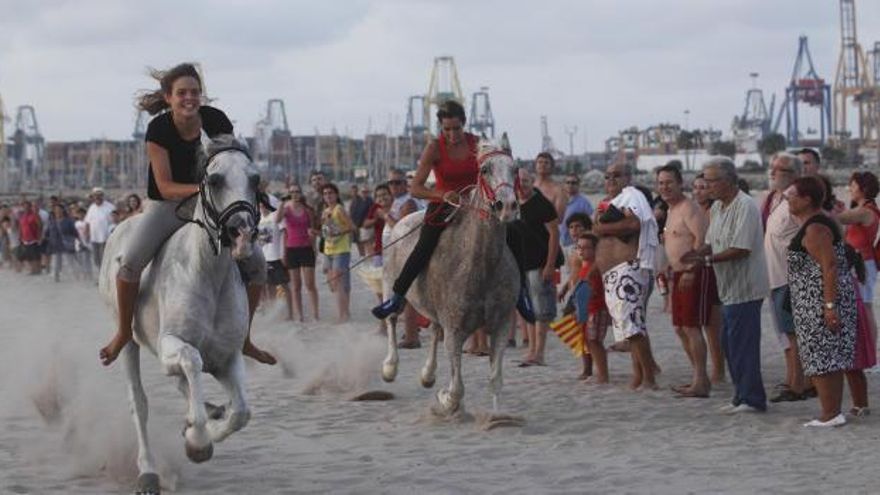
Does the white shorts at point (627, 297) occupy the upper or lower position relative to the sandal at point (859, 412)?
upper

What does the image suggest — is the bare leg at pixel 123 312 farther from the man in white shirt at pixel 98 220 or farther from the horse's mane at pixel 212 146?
the man in white shirt at pixel 98 220

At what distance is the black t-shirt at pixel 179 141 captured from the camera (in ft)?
26.1

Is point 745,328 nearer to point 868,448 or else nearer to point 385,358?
point 868,448

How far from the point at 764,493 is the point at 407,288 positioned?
4.02 m

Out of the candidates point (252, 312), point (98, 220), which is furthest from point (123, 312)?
point (98, 220)

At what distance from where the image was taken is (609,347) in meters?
15.6

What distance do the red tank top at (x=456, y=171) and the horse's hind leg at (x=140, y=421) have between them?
3.34 m

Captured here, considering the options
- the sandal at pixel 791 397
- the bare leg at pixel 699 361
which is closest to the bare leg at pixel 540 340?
the bare leg at pixel 699 361

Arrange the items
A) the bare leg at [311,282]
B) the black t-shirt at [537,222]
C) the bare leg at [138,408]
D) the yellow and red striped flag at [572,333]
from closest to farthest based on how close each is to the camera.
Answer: the bare leg at [138,408] < the black t-shirt at [537,222] < the yellow and red striped flag at [572,333] < the bare leg at [311,282]

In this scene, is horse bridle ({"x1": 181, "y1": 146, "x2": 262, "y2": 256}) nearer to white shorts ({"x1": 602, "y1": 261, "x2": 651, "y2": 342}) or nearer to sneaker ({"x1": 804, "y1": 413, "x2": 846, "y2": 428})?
sneaker ({"x1": 804, "y1": 413, "x2": 846, "y2": 428})

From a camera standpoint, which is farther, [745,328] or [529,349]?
[529,349]

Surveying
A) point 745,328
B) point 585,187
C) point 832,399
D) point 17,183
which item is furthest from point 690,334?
point 17,183

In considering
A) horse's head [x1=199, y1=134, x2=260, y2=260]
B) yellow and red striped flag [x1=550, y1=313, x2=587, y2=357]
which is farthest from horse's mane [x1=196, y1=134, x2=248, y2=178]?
yellow and red striped flag [x1=550, y1=313, x2=587, y2=357]

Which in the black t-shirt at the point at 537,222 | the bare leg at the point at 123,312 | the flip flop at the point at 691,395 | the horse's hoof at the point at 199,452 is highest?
the black t-shirt at the point at 537,222
